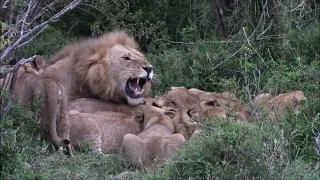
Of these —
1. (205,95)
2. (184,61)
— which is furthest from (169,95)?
(184,61)

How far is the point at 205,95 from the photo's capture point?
1091 centimetres

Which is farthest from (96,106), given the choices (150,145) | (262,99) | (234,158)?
(234,158)

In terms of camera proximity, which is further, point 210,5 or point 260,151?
point 210,5

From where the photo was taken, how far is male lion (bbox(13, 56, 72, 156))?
30.5 ft

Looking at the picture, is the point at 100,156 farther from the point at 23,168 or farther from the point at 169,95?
the point at 169,95

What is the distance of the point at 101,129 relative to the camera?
971 centimetres

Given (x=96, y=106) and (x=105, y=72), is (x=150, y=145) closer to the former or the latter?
(x=96, y=106)

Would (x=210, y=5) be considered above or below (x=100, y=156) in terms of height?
above

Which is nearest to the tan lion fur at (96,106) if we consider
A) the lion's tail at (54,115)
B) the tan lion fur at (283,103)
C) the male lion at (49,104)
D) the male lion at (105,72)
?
the male lion at (105,72)

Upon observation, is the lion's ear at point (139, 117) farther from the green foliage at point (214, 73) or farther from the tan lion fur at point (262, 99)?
the tan lion fur at point (262, 99)

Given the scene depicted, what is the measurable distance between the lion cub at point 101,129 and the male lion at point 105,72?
628mm

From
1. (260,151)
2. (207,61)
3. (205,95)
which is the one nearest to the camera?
(260,151)

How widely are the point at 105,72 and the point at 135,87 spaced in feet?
1.26

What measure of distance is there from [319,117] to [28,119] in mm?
2932
